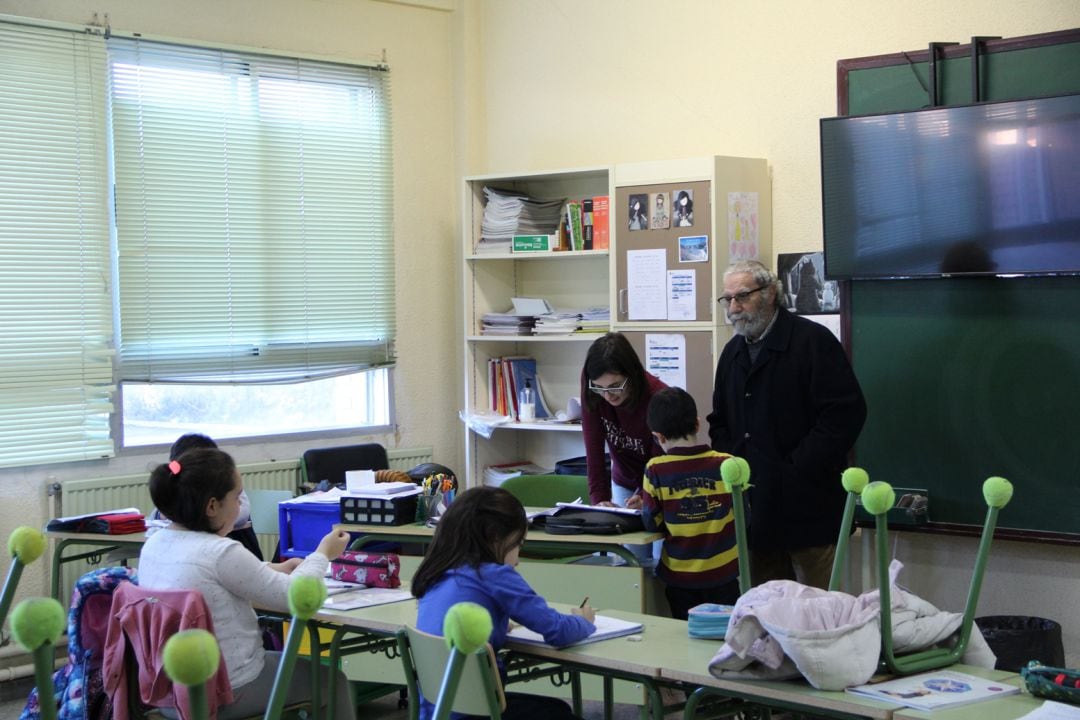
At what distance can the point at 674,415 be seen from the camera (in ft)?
13.0

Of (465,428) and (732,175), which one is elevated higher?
(732,175)

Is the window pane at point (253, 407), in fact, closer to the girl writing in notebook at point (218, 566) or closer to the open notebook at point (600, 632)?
the girl writing in notebook at point (218, 566)

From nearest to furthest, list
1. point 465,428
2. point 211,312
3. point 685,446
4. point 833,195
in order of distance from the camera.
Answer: point 685,446, point 833,195, point 211,312, point 465,428

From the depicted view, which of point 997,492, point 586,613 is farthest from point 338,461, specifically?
point 997,492

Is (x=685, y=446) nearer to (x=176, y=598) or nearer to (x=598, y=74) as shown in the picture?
(x=176, y=598)

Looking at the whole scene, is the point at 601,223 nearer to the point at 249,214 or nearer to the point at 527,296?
the point at 527,296

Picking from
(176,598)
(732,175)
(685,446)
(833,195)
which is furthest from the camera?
(732,175)

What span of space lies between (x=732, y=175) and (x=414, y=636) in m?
2.96

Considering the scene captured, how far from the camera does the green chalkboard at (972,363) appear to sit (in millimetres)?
4184

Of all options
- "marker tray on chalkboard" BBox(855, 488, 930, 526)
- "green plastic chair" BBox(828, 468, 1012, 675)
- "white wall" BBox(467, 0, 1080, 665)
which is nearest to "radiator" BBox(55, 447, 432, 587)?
"white wall" BBox(467, 0, 1080, 665)

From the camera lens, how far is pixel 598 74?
605cm

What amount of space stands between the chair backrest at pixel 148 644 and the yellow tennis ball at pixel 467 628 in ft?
5.75

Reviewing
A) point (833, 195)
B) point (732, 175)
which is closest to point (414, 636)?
point (833, 195)

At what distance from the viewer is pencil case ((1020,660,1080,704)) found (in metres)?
2.41
